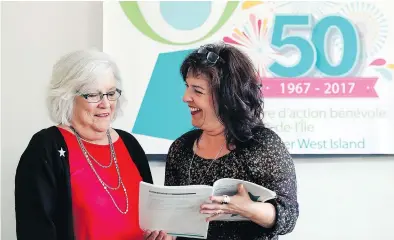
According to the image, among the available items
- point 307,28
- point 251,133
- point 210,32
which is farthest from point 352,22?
point 251,133

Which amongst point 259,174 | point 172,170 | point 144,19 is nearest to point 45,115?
point 144,19

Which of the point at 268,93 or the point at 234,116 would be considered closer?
the point at 234,116

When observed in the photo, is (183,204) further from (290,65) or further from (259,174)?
(290,65)

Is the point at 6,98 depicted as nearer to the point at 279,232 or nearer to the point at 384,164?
the point at 279,232

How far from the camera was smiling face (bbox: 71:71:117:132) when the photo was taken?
1515mm

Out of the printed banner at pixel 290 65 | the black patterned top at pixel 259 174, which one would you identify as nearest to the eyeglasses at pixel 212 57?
the black patterned top at pixel 259 174

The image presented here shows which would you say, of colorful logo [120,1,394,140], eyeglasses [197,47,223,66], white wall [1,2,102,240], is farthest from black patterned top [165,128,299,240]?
white wall [1,2,102,240]

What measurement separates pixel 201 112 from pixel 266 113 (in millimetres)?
1027

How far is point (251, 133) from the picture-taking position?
142 cm

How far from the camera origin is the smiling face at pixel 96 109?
4.97 ft

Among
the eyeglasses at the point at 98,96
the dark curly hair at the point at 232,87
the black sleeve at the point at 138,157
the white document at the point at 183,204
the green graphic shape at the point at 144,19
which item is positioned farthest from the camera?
the green graphic shape at the point at 144,19

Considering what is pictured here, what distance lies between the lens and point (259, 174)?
1.36 m

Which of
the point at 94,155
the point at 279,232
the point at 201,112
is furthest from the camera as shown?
the point at 94,155

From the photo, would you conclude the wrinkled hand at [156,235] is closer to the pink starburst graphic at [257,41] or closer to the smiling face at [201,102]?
the smiling face at [201,102]
